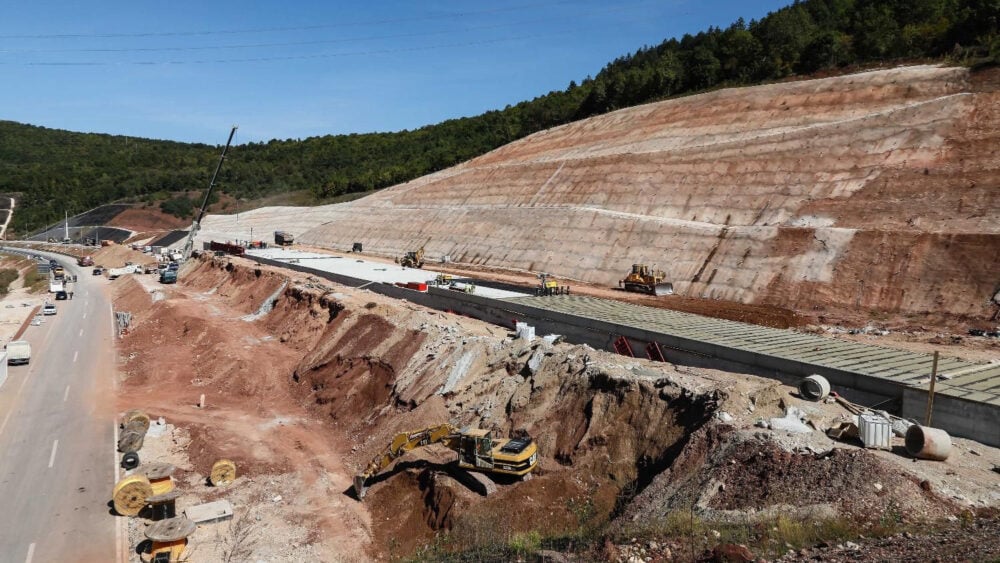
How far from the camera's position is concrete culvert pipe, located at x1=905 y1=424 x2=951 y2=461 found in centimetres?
1341

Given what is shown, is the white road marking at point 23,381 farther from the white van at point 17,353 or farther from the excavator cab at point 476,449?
the excavator cab at point 476,449

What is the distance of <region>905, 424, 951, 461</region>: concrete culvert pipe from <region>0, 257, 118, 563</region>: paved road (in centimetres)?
1862

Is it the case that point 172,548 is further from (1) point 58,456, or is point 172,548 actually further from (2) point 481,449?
(1) point 58,456

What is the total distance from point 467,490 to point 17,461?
49.6 feet

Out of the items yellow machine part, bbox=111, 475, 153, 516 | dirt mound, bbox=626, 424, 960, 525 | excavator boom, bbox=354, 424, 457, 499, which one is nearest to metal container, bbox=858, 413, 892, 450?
dirt mound, bbox=626, 424, 960, 525

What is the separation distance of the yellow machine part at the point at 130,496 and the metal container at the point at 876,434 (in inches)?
714

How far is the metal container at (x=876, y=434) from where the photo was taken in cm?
1416

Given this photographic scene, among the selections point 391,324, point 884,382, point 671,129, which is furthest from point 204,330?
point 671,129

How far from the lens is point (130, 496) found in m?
16.8

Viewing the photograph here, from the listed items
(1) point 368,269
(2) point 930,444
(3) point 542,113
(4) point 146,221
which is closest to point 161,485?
(2) point 930,444

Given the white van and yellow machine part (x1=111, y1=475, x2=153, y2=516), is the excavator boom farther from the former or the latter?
the white van

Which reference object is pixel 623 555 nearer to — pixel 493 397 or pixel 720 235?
pixel 493 397

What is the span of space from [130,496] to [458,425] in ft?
31.5

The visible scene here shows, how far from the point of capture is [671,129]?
5850 centimetres
